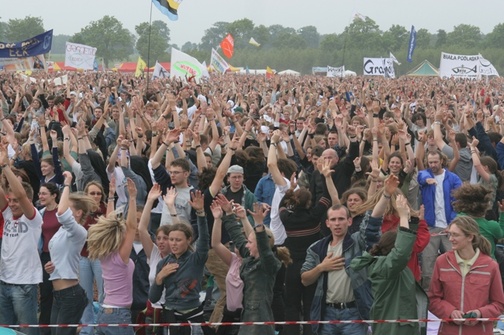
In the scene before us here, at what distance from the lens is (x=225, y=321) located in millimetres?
7488

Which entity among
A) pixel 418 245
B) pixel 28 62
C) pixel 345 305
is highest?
pixel 28 62

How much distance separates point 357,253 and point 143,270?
188 centimetres

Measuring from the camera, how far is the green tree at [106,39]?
136 m

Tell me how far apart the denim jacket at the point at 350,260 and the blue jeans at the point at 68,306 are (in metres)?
1.84

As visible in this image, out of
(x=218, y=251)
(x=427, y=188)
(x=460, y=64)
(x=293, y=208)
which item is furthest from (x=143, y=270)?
(x=460, y=64)

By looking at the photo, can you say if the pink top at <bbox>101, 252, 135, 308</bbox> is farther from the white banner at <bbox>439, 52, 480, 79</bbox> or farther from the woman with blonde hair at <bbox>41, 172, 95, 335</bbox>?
the white banner at <bbox>439, 52, 480, 79</bbox>

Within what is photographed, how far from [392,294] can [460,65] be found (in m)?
34.4

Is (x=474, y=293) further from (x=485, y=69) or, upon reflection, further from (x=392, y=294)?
(x=485, y=69)

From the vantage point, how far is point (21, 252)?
7559 mm

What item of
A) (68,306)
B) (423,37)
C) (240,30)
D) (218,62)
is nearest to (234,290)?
(68,306)

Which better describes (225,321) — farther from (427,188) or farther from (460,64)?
(460,64)

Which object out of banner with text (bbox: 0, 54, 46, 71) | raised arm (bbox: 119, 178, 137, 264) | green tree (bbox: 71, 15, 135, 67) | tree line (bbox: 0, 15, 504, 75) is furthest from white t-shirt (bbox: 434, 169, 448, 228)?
green tree (bbox: 71, 15, 135, 67)

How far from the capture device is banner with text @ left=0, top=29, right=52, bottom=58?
92.0 feet

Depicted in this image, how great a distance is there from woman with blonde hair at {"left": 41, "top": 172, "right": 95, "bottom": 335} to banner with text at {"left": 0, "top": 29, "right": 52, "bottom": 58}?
21.7m
